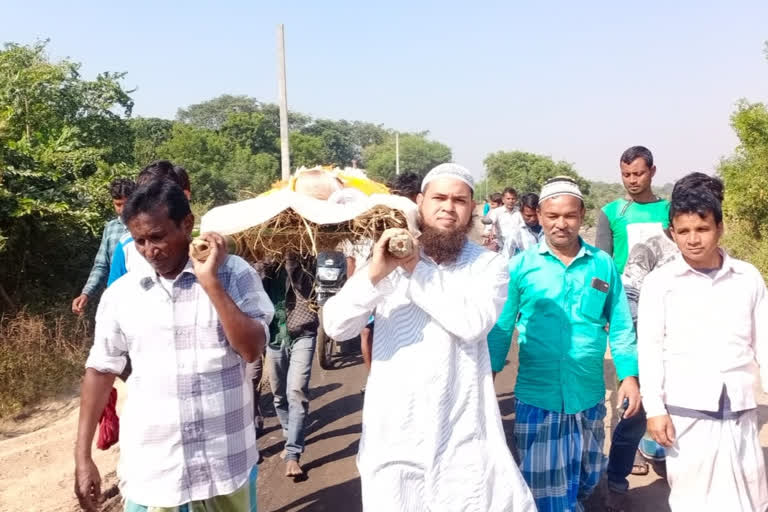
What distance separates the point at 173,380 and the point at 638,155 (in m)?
3.36

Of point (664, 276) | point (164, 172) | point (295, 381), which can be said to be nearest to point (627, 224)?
point (664, 276)

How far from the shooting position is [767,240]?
34.9 feet

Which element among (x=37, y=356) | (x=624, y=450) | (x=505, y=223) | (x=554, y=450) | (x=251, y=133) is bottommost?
(x=624, y=450)

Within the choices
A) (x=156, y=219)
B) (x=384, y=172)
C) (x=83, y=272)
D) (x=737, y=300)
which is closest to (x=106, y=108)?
(x=83, y=272)

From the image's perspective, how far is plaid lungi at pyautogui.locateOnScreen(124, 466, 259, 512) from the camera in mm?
2266

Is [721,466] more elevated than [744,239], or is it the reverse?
[744,239]

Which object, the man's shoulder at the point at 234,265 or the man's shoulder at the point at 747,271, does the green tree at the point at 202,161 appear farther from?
the man's shoulder at the point at 747,271

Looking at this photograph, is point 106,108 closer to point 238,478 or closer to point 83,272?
point 83,272

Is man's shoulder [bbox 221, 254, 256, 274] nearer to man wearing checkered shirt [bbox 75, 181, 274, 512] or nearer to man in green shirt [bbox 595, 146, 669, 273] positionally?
man wearing checkered shirt [bbox 75, 181, 274, 512]

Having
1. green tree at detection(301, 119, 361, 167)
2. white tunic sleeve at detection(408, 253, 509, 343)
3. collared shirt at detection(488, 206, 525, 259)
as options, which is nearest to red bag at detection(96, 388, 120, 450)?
white tunic sleeve at detection(408, 253, 509, 343)

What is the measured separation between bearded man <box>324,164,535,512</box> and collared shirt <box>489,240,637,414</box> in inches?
20.4

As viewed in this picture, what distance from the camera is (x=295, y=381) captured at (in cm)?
432

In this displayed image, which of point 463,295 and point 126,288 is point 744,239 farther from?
point 126,288

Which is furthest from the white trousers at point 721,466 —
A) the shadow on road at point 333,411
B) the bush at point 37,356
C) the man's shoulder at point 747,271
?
the bush at point 37,356
